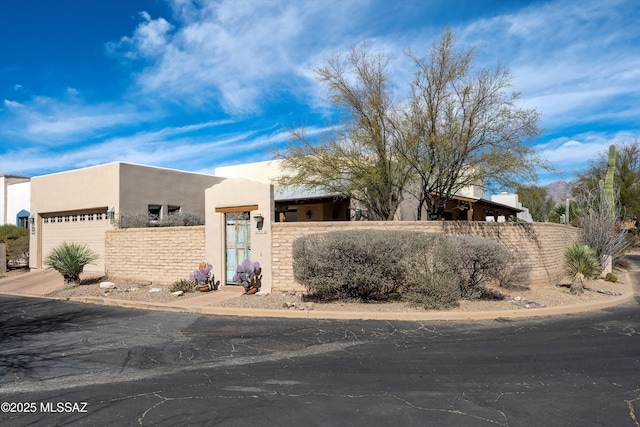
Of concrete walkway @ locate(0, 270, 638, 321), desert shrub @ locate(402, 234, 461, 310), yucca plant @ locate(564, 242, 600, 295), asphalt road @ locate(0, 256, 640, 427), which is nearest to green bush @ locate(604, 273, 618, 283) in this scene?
concrete walkway @ locate(0, 270, 638, 321)

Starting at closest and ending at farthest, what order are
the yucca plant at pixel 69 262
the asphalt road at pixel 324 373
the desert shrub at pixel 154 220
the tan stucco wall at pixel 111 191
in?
the asphalt road at pixel 324 373 < the yucca plant at pixel 69 262 < the desert shrub at pixel 154 220 < the tan stucco wall at pixel 111 191

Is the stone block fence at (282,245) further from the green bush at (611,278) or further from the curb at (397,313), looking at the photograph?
the curb at (397,313)

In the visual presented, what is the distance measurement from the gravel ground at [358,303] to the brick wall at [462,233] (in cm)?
53

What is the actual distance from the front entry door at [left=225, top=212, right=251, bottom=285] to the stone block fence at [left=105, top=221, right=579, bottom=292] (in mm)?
391

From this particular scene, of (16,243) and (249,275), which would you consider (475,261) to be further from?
(16,243)

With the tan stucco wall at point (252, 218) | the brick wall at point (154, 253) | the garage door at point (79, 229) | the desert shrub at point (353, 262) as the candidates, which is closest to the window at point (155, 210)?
the garage door at point (79, 229)

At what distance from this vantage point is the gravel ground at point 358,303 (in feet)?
37.3

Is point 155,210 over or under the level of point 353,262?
over

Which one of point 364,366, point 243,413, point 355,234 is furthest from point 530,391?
point 355,234

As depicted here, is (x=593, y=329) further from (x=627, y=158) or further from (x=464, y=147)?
(x=627, y=158)

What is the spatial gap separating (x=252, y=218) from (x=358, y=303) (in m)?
4.52

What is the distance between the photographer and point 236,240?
15.0 metres

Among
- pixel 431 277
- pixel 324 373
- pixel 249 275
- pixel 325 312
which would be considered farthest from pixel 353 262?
pixel 324 373

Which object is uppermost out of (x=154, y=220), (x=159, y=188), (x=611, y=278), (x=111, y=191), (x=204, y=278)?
(x=159, y=188)
